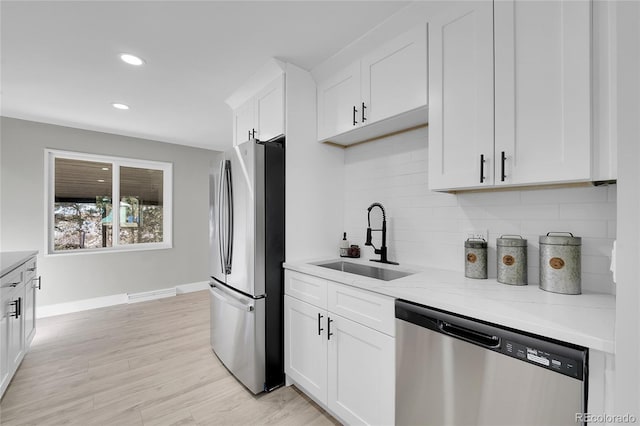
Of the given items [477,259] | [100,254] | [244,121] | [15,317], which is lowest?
[15,317]

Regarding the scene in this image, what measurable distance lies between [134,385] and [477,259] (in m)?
2.60

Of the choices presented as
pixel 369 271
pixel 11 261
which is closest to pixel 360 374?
pixel 369 271

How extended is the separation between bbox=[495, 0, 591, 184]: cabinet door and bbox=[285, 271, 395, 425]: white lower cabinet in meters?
0.93

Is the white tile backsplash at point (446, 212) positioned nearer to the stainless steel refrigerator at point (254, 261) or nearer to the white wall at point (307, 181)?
the white wall at point (307, 181)

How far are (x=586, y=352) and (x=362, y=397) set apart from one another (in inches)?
42.1

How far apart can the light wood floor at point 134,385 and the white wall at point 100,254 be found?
2.49ft

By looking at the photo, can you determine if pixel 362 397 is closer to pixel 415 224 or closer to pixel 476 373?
pixel 476 373

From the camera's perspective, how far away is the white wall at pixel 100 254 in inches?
136

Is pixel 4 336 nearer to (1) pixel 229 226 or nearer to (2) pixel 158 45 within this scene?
(1) pixel 229 226

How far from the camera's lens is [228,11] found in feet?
5.52

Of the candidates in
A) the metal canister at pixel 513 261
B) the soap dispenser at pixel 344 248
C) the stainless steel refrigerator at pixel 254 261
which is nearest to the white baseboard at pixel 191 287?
the stainless steel refrigerator at pixel 254 261

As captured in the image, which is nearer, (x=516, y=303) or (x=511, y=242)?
(x=516, y=303)

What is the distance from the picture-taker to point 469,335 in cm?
114

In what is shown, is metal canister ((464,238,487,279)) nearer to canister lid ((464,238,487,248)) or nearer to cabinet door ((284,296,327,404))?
canister lid ((464,238,487,248))
